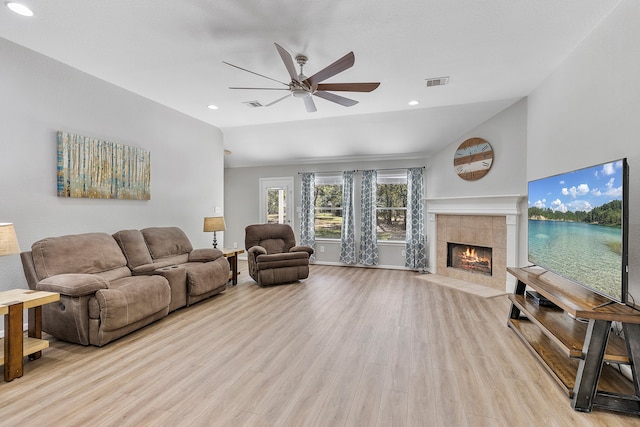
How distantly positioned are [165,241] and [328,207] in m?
3.74

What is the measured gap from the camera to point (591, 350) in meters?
1.76

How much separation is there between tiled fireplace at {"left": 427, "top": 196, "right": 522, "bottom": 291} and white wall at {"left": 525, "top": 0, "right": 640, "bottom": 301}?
3.65ft

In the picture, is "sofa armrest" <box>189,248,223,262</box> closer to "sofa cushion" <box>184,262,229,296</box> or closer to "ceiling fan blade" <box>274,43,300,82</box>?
"sofa cushion" <box>184,262,229,296</box>

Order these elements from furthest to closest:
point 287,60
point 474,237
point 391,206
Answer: point 391,206, point 474,237, point 287,60

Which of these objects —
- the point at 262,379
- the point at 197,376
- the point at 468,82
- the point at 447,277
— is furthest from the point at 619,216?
the point at 447,277

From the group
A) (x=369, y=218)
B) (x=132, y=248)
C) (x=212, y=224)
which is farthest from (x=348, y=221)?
(x=132, y=248)

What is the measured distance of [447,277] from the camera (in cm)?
528

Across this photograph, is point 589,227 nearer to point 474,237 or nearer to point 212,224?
point 474,237

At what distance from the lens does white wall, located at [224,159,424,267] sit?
6305 millimetres

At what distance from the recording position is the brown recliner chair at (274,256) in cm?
468

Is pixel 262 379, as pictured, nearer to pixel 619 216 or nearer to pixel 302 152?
pixel 619 216

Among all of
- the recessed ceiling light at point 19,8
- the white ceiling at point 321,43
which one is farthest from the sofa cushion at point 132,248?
the recessed ceiling light at point 19,8

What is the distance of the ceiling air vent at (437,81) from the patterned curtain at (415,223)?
9.01 ft

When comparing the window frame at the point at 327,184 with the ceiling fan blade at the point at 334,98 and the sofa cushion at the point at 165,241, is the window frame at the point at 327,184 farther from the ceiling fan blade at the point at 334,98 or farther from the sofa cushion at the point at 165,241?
Answer: the ceiling fan blade at the point at 334,98
